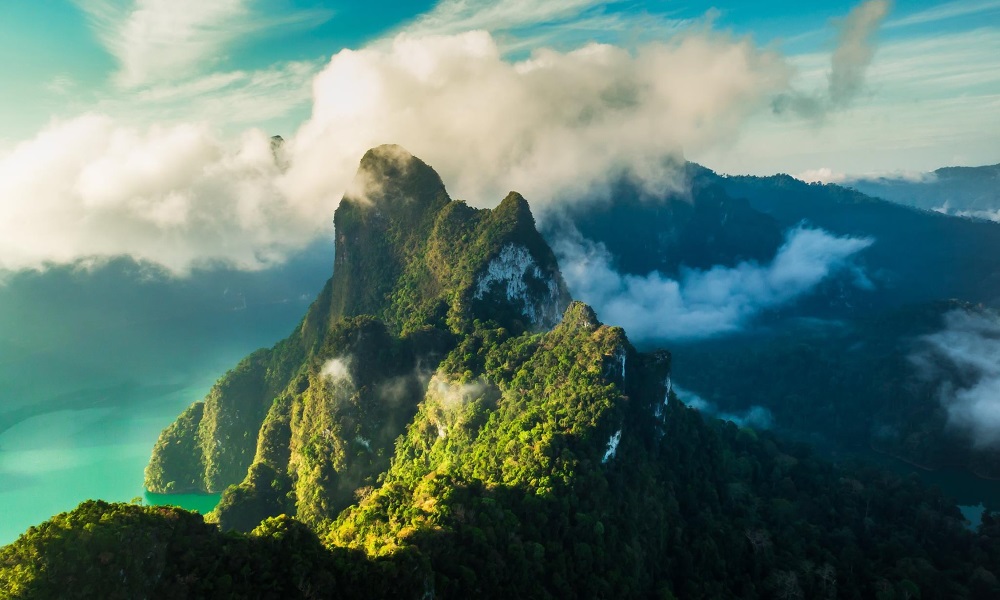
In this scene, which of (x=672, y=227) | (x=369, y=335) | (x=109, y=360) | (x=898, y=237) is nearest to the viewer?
(x=369, y=335)

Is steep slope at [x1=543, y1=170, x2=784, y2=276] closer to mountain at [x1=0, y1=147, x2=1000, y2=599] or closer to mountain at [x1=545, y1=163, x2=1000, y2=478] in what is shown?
mountain at [x1=545, y1=163, x2=1000, y2=478]

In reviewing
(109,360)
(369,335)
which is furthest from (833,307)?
(109,360)

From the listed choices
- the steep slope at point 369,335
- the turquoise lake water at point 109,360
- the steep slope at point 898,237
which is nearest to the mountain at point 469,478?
the steep slope at point 369,335

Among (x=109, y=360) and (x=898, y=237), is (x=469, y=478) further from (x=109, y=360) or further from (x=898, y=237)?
(x=898, y=237)

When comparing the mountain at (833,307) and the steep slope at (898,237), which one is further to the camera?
the steep slope at (898,237)

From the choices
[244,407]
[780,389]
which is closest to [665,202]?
[780,389]

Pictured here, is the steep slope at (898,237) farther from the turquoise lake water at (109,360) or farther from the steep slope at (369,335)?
the turquoise lake water at (109,360)
